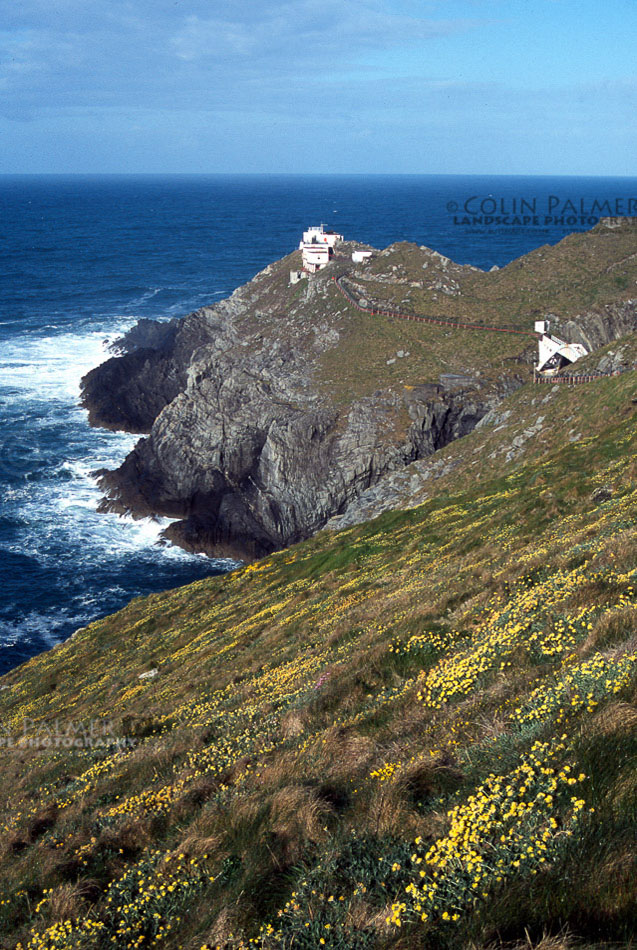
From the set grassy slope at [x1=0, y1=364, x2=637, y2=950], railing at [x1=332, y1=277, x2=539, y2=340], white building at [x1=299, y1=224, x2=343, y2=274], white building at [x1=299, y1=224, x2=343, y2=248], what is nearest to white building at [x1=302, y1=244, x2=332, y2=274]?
white building at [x1=299, y1=224, x2=343, y2=274]

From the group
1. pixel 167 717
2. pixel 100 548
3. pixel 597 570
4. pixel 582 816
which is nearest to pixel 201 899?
pixel 582 816

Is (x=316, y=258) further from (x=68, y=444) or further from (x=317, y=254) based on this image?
(x=68, y=444)

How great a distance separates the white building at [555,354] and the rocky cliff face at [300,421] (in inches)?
82.4

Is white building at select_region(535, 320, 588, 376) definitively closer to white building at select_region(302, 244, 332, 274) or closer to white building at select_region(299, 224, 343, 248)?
white building at select_region(302, 244, 332, 274)

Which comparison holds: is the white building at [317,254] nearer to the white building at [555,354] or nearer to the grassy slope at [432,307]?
the grassy slope at [432,307]

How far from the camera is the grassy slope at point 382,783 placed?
6203 mm

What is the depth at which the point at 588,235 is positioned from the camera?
102m

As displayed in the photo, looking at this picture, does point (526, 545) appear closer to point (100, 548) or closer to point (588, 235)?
point (100, 548)

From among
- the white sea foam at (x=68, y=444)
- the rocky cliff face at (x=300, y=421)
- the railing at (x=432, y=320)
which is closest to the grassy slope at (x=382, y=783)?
the rocky cliff face at (x=300, y=421)

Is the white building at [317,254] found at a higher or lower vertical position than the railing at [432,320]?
higher

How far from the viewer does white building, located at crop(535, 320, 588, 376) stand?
67.2m

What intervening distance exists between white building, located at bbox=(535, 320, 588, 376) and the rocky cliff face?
2094mm

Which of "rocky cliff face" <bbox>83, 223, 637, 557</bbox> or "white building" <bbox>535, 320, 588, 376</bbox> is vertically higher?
"white building" <bbox>535, 320, 588, 376</bbox>

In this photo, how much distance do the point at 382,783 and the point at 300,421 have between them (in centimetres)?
6053
